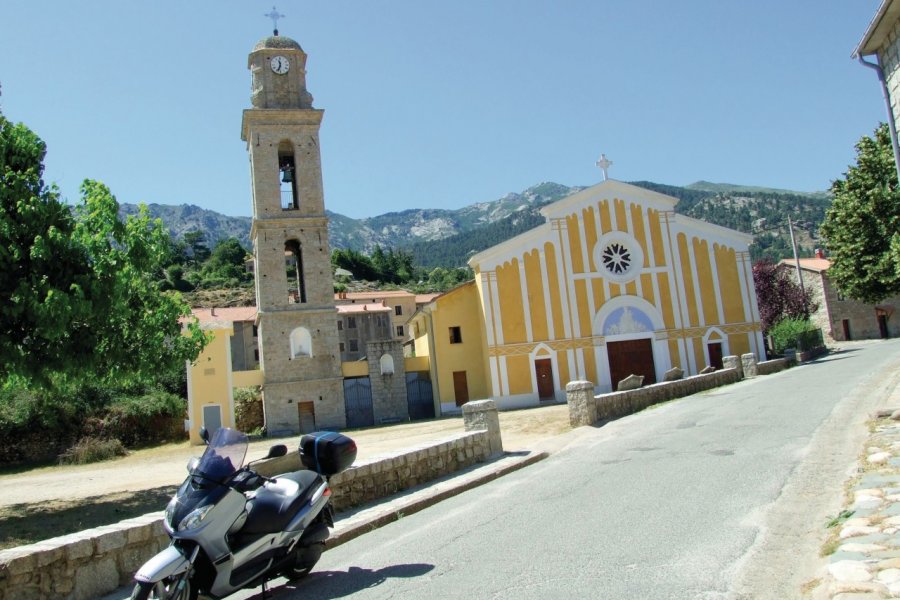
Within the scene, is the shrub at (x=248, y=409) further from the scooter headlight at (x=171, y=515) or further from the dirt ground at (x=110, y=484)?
the scooter headlight at (x=171, y=515)

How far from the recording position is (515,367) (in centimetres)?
3134

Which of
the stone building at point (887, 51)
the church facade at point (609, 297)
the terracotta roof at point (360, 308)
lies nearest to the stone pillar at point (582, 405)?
the stone building at point (887, 51)

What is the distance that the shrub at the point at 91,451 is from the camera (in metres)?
25.0

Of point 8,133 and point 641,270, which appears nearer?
point 8,133

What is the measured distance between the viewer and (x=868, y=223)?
2448cm

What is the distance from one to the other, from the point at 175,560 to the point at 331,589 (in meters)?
1.34

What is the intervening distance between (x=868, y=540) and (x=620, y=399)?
13565 mm

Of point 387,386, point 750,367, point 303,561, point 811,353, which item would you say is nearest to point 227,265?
point 387,386

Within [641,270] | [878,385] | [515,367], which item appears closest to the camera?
[878,385]

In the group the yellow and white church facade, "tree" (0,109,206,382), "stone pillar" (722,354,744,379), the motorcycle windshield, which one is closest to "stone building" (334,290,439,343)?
the yellow and white church facade

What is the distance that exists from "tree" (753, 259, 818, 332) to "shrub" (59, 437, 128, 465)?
38033 millimetres

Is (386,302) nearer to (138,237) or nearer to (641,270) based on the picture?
(641,270)

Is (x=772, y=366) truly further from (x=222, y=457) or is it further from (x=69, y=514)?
(x=222, y=457)

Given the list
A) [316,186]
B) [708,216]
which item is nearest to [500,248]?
[316,186]
